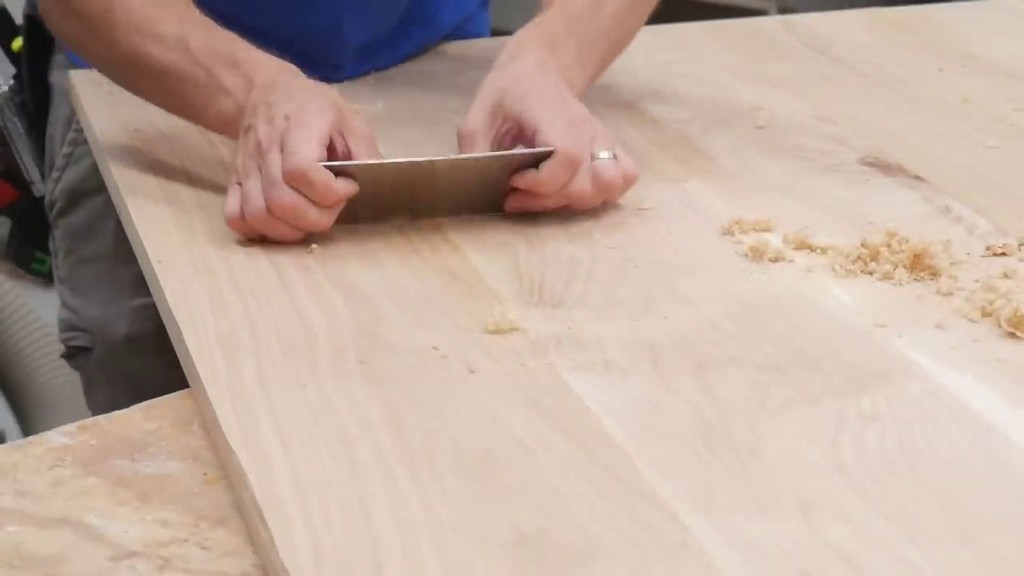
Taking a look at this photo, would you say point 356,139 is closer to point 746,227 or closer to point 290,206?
point 290,206

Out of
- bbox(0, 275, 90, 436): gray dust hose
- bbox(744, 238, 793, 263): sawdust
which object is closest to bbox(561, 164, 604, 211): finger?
bbox(744, 238, 793, 263): sawdust

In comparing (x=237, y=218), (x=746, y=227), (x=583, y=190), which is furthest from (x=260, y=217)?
(x=746, y=227)

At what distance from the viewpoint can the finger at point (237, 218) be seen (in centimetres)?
74

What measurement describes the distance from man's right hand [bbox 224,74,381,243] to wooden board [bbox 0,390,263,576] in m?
0.16

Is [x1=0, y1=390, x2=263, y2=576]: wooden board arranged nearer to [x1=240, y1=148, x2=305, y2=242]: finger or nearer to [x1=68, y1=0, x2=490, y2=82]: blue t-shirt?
[x1=240, y1=148, x2=305, y2=242]: finger

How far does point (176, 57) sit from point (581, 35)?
35 cm

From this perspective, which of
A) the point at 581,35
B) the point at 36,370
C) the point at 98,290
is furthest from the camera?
the point at 36,370

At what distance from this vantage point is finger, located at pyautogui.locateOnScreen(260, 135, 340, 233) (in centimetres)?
73

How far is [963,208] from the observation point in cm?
82

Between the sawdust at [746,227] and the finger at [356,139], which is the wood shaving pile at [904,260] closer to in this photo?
the sawdust at [746,227]

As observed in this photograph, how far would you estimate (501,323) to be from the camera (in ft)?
2.14

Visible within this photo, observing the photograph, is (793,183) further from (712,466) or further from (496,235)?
(712,466)

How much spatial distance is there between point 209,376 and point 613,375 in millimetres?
226

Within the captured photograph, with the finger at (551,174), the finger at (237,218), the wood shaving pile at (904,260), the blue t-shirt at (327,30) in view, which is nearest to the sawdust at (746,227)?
the wood shaving pile at (904,260)
